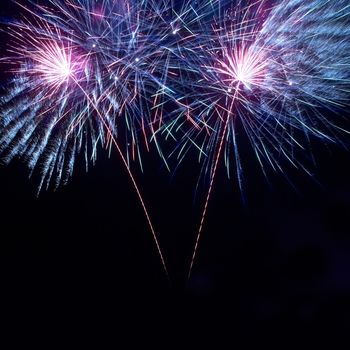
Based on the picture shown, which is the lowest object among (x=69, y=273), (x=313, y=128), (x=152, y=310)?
(x=152, y=310)

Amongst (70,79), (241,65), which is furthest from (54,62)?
(241,65)

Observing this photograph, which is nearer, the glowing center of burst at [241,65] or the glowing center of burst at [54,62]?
the glowing center of burst at [241,65]

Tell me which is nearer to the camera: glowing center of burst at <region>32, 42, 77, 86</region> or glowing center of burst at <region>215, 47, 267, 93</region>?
glowing center of burst at <region>215, 47, 267, 93</region>

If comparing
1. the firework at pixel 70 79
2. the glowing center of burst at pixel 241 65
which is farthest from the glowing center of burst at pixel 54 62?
the glowing center of burst at pixel 241 65

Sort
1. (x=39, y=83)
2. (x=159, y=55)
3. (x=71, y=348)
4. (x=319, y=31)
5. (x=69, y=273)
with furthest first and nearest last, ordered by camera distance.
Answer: (x=69, y=273)
(x=71, y=348)
(x=39, y=83)
(x=159, y=55)
(x=319, y=31)

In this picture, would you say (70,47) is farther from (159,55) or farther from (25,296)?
(25,296)

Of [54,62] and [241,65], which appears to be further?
[54,62]

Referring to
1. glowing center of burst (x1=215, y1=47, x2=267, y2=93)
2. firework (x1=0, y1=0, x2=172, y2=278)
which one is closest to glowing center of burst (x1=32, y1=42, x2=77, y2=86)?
firework (x1=0, y1=0, x2=172, y2=278)

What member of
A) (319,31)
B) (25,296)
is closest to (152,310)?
(25,296)

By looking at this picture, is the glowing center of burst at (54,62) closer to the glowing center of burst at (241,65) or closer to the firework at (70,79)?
the firework at (70,79)

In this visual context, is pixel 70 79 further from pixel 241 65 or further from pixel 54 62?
pixel 241 65

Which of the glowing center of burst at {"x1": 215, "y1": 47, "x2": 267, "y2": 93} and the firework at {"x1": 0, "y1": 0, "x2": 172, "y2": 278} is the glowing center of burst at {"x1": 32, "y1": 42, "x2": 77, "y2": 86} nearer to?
the firework at {"x1": 0, "y1": 0, "x2": 172, "y2": 278}
